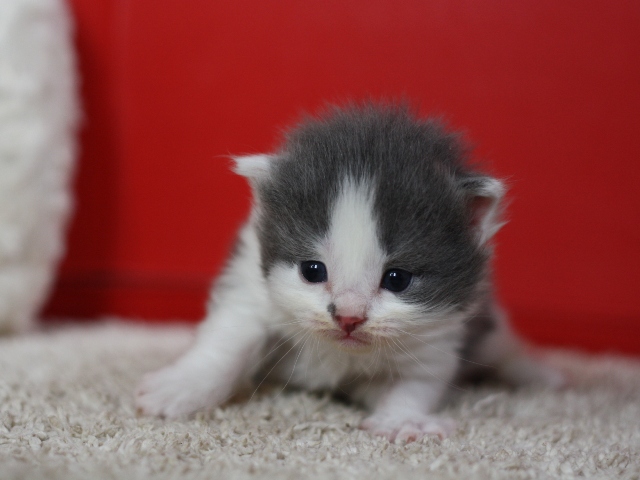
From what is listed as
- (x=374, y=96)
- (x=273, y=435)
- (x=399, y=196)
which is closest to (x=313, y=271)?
(x=399, y=196)

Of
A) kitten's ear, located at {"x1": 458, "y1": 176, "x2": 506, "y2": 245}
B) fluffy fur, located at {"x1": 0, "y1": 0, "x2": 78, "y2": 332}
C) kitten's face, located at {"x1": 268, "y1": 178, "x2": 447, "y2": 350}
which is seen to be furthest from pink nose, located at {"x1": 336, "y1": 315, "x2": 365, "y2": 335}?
fluffy fur, located at {"x1": 0, "y1": 0, "x2": 78, "y2": 332}

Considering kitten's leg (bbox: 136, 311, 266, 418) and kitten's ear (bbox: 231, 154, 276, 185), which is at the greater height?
kitten's ear (bbox: 231, 154, 276, 185)

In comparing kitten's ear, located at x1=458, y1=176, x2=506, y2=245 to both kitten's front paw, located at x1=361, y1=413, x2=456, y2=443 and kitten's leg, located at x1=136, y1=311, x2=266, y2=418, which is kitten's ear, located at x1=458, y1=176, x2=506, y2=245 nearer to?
kitten's front paw, located at x1=361, y1=413, x2=456, y2=443

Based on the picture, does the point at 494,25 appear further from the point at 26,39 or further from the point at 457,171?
the point at 26,39

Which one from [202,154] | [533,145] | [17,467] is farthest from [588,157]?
[17,467]

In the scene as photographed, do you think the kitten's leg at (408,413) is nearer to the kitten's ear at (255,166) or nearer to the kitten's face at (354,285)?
the kitten's face at (354,285)

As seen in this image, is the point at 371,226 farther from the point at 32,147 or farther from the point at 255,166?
the point at 32,147

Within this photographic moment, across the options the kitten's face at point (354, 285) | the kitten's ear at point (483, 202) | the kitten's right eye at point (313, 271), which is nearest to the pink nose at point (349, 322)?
the kitten's face at point (354, 285)
